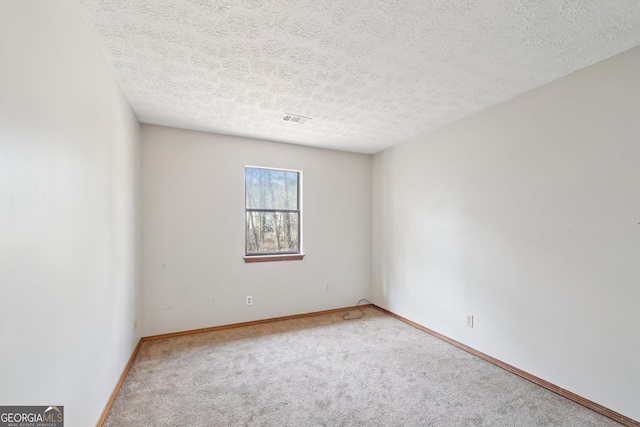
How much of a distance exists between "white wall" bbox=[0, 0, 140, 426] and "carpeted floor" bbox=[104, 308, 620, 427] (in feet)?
1.45

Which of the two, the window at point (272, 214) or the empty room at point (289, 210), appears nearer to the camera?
the empty room at point (289, 210)

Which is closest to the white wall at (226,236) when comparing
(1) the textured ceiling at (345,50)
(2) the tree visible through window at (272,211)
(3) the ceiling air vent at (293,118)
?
(2) the tree visible through window at (272,211)

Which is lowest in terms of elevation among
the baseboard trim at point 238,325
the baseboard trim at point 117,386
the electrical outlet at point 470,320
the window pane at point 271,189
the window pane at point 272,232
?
the baseboard trim at point 238,325

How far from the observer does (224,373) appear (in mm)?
2531

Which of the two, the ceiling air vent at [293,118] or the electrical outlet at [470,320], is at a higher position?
the ceiling air vent at [293,118]

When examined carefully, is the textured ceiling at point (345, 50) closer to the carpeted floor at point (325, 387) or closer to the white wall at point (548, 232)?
the white wall at point (548, 232)

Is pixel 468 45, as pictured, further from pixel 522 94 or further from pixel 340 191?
pixel 340 191

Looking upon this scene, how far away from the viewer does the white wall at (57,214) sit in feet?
3.21

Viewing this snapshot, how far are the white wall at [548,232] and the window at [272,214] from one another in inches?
70.2

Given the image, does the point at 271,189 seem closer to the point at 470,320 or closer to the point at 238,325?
the point at 238,325

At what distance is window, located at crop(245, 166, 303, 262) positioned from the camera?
388cm

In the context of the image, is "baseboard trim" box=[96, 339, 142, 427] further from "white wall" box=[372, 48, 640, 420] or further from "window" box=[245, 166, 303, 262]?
"white wall" box=[372, 48, 640, 420]

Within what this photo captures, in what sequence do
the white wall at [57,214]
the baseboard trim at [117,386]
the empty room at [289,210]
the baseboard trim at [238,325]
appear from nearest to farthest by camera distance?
the white wall at [57,214], the empty room at [289,210], the baseboard trim at [117,386], the baseboard trim at [238,325]

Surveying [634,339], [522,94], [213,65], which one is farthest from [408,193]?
[213,65]
